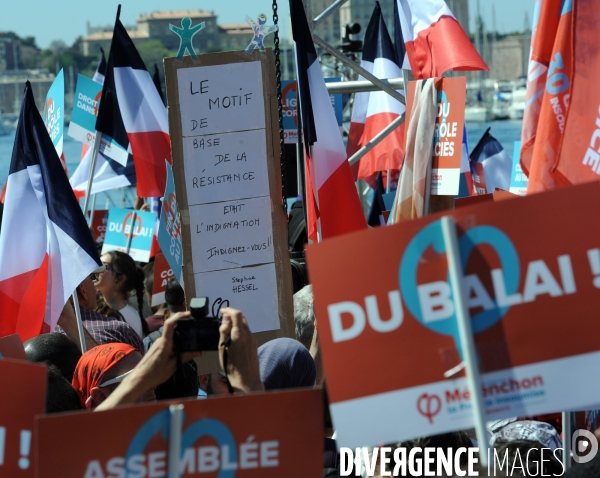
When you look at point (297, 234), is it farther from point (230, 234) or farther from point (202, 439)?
point (202, 439)

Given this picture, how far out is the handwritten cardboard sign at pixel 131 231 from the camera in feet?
27.6

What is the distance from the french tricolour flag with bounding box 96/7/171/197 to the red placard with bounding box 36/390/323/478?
5.26 m

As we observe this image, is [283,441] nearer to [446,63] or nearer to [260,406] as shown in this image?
[260,406]

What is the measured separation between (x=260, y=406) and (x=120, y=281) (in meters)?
3.95

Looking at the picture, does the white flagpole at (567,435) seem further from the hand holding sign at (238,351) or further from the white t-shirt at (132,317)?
the white t-shirt at (132,317)

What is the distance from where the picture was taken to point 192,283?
429 centimetres

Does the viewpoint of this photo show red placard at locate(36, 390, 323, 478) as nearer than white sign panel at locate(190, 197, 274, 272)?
Yes

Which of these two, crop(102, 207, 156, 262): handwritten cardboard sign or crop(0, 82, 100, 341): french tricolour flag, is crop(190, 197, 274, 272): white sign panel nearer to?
crop(0, 82, 100, 341): french tricolour flag

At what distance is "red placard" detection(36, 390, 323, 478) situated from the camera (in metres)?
2.00

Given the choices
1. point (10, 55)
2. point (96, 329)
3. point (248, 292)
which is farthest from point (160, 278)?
point (10, 55)

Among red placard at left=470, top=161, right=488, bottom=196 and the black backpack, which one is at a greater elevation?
red placard at left=470, top=161, right=488, bottom=196

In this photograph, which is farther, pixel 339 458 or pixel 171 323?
pixel 339 458

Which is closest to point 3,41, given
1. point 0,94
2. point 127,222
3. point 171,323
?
point 0,94

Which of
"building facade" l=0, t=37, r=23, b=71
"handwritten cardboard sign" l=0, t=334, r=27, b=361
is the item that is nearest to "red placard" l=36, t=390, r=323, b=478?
"handwritten cardboard sign" l=0, t=334, r=27, b=361
